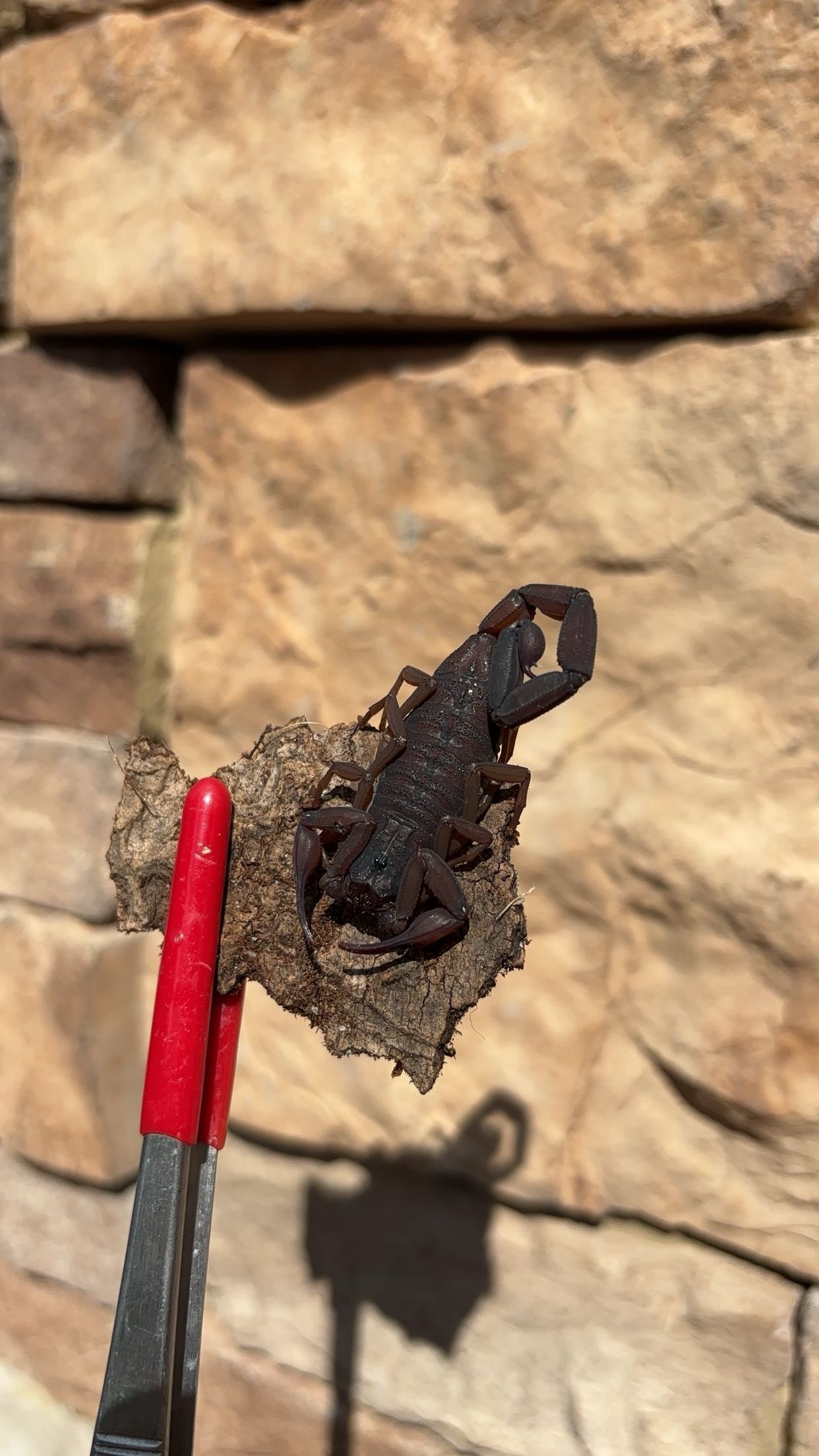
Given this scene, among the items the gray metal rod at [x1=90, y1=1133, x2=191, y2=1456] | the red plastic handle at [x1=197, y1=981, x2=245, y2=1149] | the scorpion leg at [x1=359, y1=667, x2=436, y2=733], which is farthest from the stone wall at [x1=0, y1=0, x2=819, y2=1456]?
the gray metal rod at [x1=90, y1=1133, x2=191, y2=1456]

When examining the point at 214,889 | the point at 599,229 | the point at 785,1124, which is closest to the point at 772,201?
the point at 599,229

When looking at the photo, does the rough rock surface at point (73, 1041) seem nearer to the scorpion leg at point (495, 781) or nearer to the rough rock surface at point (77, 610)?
the rough rock surface at point (77, 610)

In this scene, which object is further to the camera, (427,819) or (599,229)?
(599,229)

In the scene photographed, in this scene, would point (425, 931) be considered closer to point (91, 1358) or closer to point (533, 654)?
point (533, 654)

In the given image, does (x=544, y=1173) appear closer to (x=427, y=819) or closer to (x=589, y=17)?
(x=427, y=819)

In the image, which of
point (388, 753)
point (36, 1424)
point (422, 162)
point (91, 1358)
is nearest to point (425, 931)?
point (388, 753)

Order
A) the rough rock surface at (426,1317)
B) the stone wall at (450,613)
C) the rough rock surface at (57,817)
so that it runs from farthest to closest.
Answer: the rough rock surface at (57,817), the rough rock surface at (426,1317), the stone wall at (450,613)

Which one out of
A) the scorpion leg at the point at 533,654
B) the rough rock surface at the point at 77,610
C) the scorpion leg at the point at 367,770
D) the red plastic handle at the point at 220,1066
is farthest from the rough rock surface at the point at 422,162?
the red plastic handle at the point at 220,1066
